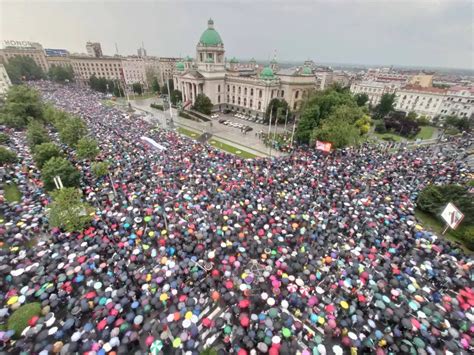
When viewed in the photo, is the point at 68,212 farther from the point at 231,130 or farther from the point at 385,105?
the point at 385,105

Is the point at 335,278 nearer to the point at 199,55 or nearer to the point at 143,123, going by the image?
the point at 143,123

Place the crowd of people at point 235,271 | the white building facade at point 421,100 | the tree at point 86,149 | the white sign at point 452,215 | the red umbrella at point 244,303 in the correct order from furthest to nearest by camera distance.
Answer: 1. the white building facade at point 421,100
2. the tree at point 86,149
3. the white sign at point 452,215
4. the red umbrella at point 244,303
5. the crowd of people at point 235,271

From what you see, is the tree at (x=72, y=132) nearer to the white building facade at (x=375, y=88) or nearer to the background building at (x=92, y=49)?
the white building facade at (x=375, y=88)

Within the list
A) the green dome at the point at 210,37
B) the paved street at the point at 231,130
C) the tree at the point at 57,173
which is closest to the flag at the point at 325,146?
the paved street at the point at 231,130

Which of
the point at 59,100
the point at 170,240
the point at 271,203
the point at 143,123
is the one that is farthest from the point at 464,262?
the point at 59,100

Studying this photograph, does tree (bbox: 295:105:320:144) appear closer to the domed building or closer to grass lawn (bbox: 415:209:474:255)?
the domed building
